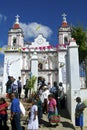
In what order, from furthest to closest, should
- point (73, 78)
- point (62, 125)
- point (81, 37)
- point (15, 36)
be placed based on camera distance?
point (15, 36) < point (81, 37) < point (73, 78) < point (62, 125)

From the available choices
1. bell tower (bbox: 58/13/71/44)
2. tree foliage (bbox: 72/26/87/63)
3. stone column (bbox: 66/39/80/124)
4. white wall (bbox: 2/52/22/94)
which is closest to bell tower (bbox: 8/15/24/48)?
white wall (bbox: 2/52/22/94)

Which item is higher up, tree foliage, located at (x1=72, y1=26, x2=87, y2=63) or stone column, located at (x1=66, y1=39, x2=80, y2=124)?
tree foliage, located at (x1=72, y1=26, x2=87, y2=63)

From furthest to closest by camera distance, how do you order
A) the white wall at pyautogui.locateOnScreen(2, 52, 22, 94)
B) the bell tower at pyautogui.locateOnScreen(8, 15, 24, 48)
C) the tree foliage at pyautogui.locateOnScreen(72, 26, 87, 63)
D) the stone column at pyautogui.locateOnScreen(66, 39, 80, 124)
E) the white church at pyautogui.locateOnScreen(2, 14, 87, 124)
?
the bell tower at pyautogui.locateOnScreen(8, 15, 24, 48) → the white church at pyautogui.locateOnScreen(2, 14, 87, 124) → the white wall at pyautogui.locateOnScreen(2, 52, 22, 94) → the tree foliage at pyautogui.locateOnScreen(72, 26, 87, 63) → the stone column at pyautogui.locateOnScreen(66, 39, 80, 124)

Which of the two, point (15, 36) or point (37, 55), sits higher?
point (15, 36)

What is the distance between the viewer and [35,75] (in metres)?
18.4

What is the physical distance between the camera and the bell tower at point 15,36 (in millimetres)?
43781

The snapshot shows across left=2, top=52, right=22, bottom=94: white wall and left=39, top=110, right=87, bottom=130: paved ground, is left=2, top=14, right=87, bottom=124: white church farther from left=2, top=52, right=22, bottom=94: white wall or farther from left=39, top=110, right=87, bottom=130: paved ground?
left=39, top=110, right=87, bottom=130: paved ground

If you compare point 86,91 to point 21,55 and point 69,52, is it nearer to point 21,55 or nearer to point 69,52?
point 69,52

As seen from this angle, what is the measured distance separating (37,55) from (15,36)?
19.3 feet

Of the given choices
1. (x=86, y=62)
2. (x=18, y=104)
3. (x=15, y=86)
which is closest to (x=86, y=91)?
(x=15, y=86)

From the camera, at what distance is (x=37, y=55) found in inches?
1625

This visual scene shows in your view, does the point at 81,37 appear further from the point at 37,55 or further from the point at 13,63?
the point at 13,63

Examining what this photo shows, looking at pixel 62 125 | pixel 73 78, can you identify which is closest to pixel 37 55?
pixel 73 78

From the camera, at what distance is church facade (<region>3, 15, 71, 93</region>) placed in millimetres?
40875
